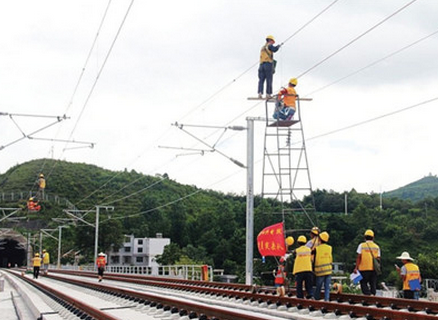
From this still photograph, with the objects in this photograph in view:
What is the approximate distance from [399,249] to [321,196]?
154 ft

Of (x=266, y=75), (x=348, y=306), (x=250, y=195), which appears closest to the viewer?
(x=348, y=306)

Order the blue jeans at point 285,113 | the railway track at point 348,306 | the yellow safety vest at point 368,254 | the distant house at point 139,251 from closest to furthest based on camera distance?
the railway track at point 348,306 → the yellow safety vest at point 368,254 → the blue jeans at point 285,113 → the distant house at point 139,251

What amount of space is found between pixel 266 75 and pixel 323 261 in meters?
9.64

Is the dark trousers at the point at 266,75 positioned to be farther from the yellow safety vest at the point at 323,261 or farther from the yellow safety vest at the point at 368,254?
the yellow safety vest at the point at 368,254

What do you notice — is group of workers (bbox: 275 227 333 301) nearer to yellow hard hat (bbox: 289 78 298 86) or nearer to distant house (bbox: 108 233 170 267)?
yellow hard hat (bbox: 289 78 298 86)

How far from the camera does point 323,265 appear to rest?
40.2ft

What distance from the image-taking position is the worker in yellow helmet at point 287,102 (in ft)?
68.8

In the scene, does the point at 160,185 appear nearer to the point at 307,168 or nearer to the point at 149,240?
the point at 149,240

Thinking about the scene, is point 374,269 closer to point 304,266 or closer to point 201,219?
point 304,266

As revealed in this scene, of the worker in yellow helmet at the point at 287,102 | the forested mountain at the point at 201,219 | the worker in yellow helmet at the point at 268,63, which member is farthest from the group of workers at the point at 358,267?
the forested mountain at the point at 201,219

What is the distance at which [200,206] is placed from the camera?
5556 inches

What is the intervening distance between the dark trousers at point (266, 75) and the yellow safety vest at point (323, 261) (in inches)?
365

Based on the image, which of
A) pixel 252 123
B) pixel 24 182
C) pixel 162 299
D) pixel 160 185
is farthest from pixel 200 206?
pixel 162 299

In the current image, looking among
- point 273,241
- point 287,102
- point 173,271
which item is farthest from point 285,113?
point 173,271
